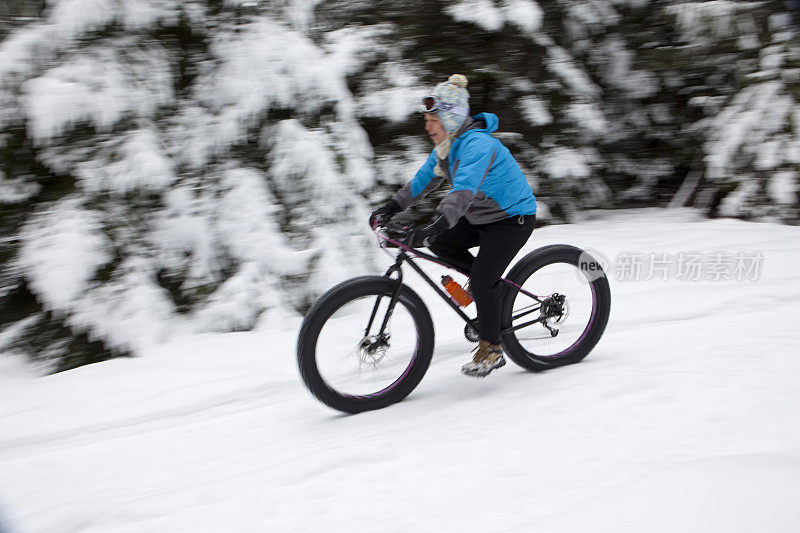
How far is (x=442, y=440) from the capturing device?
294cm

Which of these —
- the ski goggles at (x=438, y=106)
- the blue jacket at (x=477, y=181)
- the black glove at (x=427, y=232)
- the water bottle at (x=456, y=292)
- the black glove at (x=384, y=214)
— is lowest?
the water bottle at (x=456, y=292)

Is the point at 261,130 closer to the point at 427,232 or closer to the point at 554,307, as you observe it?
the point at 427,232

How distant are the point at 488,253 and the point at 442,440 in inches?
41.1

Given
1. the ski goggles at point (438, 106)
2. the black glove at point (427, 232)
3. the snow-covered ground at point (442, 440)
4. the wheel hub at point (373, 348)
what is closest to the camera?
the snow-covered ground at point (442, 440)

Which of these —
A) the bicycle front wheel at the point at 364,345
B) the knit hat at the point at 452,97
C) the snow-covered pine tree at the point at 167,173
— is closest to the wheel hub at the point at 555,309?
the bicycle front wheel at the point at 364,345

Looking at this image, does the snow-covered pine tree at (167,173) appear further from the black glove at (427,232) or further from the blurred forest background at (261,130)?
the black glove at (427,232)

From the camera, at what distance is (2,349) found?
4738 mm

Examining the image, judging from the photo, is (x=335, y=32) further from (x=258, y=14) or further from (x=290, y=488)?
(x=290, y=488)

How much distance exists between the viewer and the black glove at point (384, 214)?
3499 mm

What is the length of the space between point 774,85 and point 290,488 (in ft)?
20.7

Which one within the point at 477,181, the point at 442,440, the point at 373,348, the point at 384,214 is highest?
the point at 477,181

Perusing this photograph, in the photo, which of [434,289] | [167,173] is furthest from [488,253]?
[167,173]

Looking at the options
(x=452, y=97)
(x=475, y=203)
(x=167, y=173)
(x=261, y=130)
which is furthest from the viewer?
(x=261, y=130)

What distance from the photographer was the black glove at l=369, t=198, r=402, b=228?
3.50m
